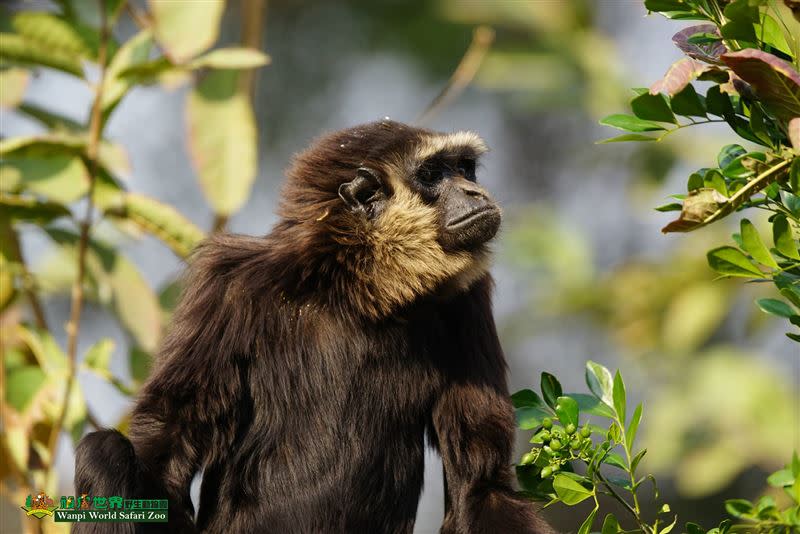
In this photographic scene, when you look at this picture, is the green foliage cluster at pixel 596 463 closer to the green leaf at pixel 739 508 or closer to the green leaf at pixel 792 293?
the green leaf at pixel 739 508

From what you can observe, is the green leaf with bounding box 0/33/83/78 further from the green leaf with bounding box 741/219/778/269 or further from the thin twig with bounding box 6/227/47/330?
the green leaf with bounding box 741/219/778/269

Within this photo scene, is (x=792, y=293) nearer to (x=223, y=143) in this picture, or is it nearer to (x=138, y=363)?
(x=223, y=143)

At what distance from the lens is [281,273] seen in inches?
218

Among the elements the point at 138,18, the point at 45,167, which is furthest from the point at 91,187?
the point at 138,18

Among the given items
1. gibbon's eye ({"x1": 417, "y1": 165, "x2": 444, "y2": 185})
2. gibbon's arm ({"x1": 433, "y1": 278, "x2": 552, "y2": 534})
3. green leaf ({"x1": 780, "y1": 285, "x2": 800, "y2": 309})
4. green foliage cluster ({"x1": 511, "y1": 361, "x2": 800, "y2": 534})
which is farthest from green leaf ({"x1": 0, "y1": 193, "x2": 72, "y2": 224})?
green leaf ({"x1": 780, "y1": 285, "x2": 800, "y2": 309})

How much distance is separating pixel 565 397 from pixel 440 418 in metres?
1.70

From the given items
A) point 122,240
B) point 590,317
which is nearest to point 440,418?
point 122,240

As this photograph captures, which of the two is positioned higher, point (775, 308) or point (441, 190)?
point (441, 190)

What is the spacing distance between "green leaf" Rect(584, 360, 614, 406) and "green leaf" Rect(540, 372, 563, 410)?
14 centimetres

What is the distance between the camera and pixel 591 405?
4078mm

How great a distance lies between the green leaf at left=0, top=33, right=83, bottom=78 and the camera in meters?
6.82

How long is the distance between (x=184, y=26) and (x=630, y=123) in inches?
160

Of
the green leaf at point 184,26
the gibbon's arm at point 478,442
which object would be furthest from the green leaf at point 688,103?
the green leaf at point 184,26

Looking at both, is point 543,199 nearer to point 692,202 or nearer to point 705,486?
point 705,486
